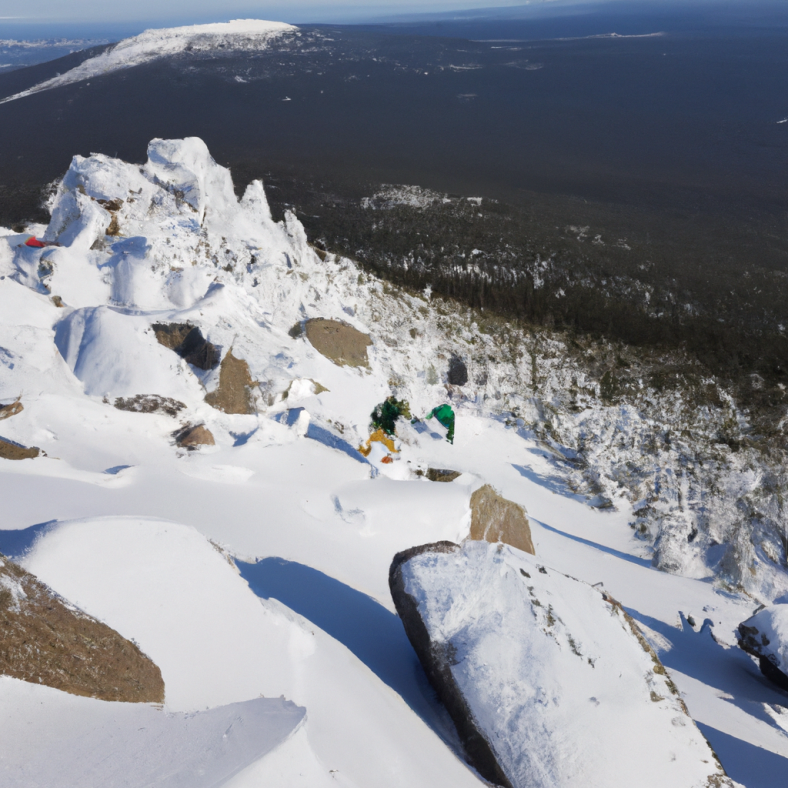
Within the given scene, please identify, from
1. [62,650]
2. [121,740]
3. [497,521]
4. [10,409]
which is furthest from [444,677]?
[10,409]

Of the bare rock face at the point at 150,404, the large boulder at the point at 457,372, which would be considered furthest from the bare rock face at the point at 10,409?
the large boulder at the point at 457,372

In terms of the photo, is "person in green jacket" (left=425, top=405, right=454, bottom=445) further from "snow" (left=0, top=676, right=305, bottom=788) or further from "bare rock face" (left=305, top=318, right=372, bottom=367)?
"snow" (left=0, top=676, right=305, bottom=788)

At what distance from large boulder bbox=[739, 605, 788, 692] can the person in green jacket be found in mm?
9849

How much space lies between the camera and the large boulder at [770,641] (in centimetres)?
1049

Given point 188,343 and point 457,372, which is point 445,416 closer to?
point 457,372

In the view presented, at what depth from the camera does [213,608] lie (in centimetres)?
625

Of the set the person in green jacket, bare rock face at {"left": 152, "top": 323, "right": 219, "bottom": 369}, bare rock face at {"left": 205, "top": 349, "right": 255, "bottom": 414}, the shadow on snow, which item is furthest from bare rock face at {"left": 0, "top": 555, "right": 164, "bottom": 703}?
the person in green jacket

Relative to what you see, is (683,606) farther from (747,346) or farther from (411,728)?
(747,346)

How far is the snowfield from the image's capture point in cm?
516

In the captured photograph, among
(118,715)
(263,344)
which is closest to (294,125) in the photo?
(263,344)

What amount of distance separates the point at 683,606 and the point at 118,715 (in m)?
13.8

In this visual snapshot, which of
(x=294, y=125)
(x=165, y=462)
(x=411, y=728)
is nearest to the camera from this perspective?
(x=411, y=728)

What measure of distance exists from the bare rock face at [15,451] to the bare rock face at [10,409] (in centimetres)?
92

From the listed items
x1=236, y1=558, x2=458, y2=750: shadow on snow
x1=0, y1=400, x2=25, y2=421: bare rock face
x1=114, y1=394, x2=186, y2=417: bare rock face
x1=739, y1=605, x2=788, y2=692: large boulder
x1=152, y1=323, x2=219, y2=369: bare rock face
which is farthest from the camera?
x1=152, y1=323, x2=219, y2=369: bare rock face
